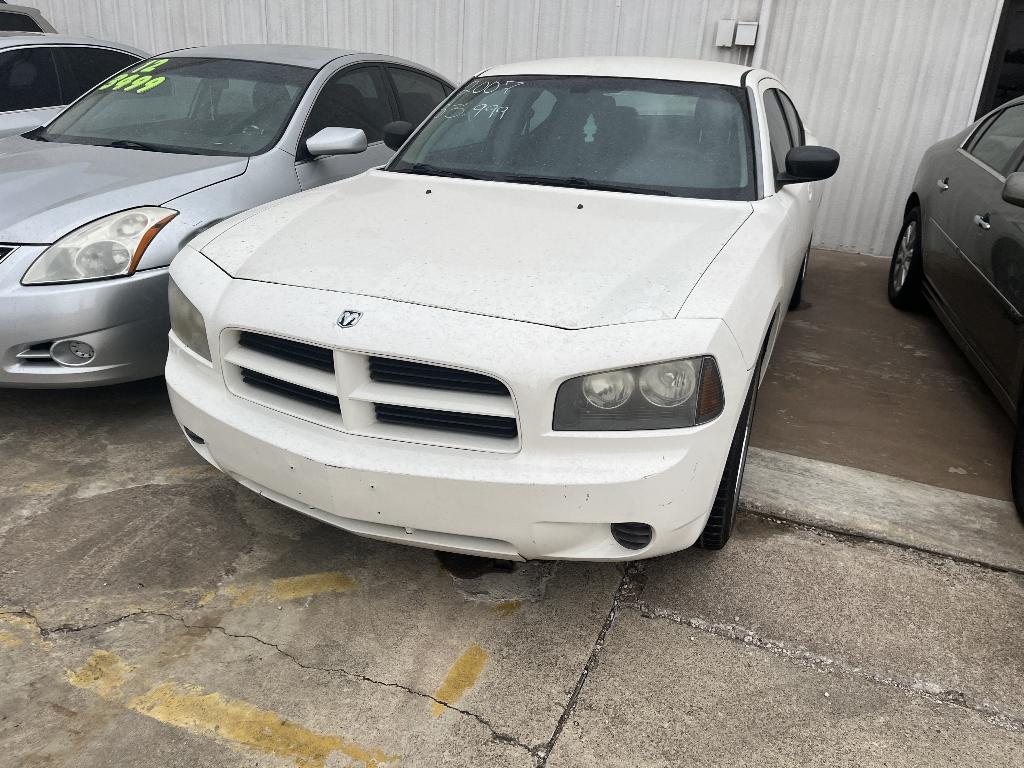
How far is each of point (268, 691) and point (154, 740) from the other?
0.29 metres

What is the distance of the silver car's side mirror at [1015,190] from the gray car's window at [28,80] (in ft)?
19.3

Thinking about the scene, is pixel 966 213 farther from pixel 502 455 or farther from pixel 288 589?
pixel 288 589

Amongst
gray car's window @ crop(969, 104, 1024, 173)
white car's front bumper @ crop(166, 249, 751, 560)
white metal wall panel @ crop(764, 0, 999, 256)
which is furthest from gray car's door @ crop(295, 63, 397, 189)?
white metal wall panel @ crop(764, 0, 999, 256)

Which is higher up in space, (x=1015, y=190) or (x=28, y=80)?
(x=1015, y=190)

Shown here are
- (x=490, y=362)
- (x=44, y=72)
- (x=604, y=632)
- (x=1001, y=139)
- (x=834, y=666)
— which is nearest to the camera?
(x=490, y=362)

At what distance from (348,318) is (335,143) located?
2.26m

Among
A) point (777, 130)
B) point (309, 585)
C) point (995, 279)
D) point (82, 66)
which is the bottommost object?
point (309, 585)

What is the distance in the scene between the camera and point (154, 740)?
6.74ft

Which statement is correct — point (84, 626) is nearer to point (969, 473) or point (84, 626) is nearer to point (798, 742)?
point (798, 742)

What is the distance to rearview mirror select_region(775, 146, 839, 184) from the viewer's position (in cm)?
333

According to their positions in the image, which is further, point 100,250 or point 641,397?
point 100,250

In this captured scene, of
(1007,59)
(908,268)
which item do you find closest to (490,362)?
(908,268)

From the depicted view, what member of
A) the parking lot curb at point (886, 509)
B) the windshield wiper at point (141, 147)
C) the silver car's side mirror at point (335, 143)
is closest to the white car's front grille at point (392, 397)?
the parking lot curb at point (886, 509)

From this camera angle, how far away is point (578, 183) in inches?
130
